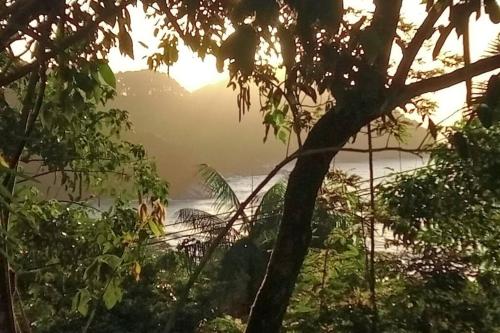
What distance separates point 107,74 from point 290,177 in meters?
0.75

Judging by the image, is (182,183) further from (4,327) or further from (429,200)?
(4,327)

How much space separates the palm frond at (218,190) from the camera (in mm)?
6652

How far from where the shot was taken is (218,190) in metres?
6.70

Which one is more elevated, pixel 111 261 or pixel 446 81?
pixel 446 81

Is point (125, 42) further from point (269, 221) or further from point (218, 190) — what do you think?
point (218, 190)

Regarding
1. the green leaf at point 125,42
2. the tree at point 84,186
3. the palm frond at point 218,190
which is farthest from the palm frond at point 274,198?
the green leaf at point 125,42

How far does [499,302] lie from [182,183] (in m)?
7.94

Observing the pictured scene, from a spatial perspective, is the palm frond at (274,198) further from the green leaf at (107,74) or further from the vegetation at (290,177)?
the green leaf at (107,74)

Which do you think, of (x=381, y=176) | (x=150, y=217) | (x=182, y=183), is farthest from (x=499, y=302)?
(x=182, y=183)

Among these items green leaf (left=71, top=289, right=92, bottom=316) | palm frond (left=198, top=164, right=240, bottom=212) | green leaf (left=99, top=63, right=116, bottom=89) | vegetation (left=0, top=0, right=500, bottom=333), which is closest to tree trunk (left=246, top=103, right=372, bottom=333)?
vegetation (left=0, top=0, right=500, bottom=333)

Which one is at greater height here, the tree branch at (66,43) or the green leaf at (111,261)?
the tree branch at (66,43)

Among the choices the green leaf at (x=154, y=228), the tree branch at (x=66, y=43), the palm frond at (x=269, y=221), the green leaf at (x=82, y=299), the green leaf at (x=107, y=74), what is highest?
the tree branch at (x=66, y=43)

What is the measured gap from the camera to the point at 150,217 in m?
1.81

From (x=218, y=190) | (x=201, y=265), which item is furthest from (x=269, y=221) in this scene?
(x=201, y=265)
